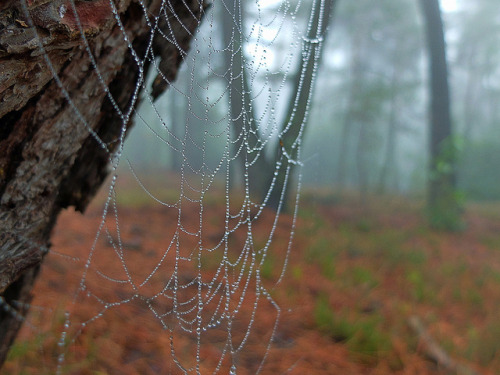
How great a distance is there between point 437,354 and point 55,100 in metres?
2.53

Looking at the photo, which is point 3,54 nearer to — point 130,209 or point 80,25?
point 80,25

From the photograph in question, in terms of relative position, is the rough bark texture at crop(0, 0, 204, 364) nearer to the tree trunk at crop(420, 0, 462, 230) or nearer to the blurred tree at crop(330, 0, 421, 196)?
the tree trunk at crop(420, 0, 462, 230)

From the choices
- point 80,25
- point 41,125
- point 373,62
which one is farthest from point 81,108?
point 373,62

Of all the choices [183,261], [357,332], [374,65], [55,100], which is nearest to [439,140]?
[357,332]

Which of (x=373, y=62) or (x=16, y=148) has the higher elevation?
(x=373, y=62)

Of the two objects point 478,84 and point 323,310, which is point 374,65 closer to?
point 478,84

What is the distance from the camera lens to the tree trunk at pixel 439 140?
630 centimetres

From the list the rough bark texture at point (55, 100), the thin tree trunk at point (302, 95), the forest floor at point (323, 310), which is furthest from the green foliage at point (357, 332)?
the rough bark texture at point (55, 100)

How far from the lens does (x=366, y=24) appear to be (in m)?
13.2

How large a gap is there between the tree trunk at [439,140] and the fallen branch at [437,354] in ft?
12.5

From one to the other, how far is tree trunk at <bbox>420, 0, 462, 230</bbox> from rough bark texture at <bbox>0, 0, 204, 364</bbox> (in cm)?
554

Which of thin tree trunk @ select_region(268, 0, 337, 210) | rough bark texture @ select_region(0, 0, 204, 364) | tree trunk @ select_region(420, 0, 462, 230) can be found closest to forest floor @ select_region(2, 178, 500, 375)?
rough bark texture @ select_region(0, 0, 204, 364)

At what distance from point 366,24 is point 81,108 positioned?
44.5 feet

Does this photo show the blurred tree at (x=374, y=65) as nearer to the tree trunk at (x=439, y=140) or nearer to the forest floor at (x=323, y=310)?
the tree trunk at (x=439, y=140)
